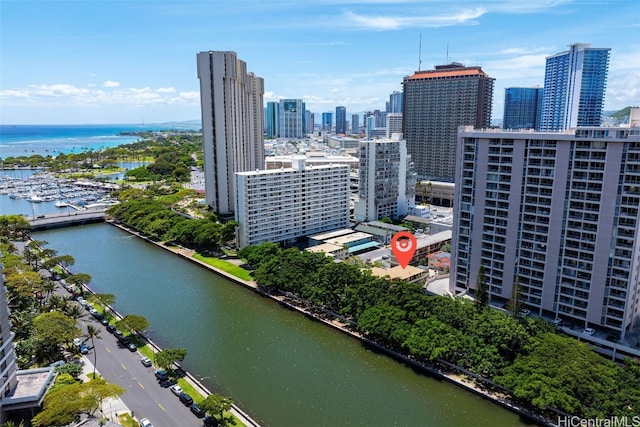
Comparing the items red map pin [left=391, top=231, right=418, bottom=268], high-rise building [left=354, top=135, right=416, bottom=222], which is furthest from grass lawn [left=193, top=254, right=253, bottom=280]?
high-rise building [left=354, top=135, right=416, bottom=222]

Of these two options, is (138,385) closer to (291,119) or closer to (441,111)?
(441,111)

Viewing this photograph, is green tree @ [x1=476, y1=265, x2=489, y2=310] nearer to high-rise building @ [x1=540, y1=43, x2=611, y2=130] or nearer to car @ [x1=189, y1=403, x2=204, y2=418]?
car @ [x1=189, y1=403, x2=204, y2=418]

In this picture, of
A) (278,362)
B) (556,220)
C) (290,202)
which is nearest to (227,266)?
(290,202)

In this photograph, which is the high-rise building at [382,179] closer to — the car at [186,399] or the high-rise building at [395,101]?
the car at [186,399]

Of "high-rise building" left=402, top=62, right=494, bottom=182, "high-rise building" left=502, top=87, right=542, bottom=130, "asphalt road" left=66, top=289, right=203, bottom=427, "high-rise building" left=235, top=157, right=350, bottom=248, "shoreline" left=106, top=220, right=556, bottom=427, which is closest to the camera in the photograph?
"asphalt road" left=66, top=289, right=203, bottom=427

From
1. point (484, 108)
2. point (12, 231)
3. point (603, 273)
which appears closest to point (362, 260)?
point (603, 273)

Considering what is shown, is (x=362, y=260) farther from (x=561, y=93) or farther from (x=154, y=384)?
(x=561, y=93)

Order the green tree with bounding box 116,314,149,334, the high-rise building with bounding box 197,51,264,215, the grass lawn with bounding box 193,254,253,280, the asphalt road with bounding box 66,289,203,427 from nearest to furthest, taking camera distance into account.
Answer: the asphalt road with bounding box 66,289,203,427 → the green tree with bounding box 116,314,149,334 → the grass lawn with bounding box 193,254,253,280 → the high-rise building with bounding box 197,51,264,215
